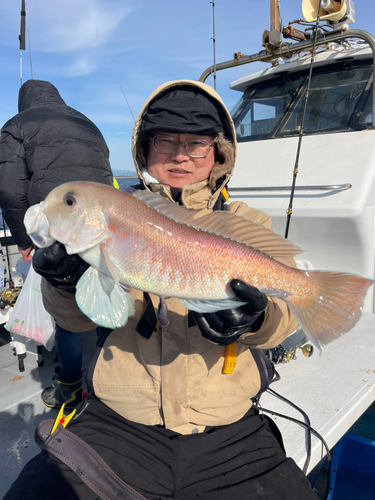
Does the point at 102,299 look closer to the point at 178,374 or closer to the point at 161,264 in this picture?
the point at 161,264

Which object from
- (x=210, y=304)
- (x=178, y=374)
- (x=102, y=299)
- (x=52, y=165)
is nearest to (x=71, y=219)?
(x=102, y=299)

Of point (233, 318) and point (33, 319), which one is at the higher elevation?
point (233, 318)

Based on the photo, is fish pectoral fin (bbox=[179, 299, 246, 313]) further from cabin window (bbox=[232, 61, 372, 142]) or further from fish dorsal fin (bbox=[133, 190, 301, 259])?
cabin window (bbox=[232, 61, 372, 142])

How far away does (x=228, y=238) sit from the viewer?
1.69 meters

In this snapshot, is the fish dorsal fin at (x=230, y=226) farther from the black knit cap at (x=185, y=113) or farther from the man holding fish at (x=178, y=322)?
the black knit cap at (x=185, y=113)

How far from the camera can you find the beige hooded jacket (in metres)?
1.91

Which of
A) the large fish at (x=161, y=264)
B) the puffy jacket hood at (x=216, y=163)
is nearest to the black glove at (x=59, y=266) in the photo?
the large fish at (x=161, y=264)

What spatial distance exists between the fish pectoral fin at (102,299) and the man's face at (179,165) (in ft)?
3.02

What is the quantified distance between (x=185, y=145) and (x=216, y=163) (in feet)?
1.06

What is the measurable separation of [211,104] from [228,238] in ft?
4.03

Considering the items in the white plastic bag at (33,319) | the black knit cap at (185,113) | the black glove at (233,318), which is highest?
the black knit cap at (185,113)

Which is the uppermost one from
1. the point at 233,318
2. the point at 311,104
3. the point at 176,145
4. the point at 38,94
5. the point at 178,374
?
the point at 311,104

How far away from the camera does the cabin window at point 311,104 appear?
15.5 ft

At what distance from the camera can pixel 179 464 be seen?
1.83m
